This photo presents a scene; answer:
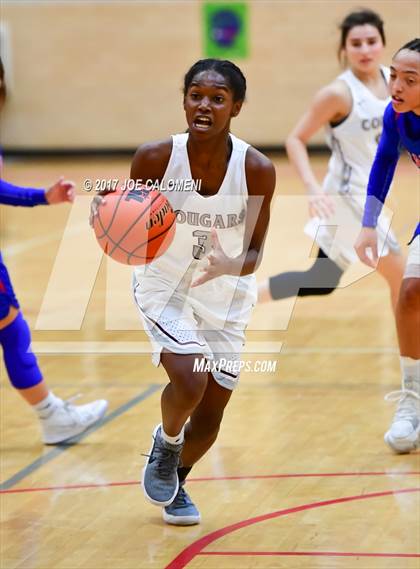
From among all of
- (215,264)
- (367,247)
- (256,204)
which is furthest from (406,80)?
Answer: (215,264)

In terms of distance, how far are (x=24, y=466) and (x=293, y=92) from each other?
1125 centimetres

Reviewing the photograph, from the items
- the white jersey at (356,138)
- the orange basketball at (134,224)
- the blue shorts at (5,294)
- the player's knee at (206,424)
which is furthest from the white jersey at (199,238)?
the white jersey at (356,138)

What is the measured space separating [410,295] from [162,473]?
1485 millimetres

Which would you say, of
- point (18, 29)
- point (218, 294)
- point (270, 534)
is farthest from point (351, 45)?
point (18, 29)

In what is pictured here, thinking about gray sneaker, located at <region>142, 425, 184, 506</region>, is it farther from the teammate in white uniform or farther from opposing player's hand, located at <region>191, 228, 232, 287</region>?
the teammate in white uniform

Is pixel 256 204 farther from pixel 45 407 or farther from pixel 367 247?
pixel 45 407

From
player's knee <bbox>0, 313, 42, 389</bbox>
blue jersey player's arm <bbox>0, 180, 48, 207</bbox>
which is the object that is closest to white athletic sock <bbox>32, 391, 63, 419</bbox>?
player's knee <bbox>0, 313, 42, 389</bbox>

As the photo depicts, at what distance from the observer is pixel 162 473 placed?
414cm

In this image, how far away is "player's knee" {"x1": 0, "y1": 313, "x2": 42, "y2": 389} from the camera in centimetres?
505

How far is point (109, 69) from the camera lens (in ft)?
52.4

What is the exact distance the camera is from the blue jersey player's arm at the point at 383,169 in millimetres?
4809

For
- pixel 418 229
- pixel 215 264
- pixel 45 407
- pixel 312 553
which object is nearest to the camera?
pixel 215 264

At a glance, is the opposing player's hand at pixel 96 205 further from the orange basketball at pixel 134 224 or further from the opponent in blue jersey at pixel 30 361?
the opponent in blue jersey at pixel 30 361

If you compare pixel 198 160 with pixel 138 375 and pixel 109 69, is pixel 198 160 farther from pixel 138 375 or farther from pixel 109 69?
pixel 109 69
